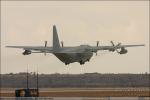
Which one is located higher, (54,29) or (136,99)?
(54,29)

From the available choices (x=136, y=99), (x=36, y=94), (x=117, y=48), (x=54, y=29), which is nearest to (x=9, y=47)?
(x=54, y=29)

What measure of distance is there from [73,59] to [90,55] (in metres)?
6.48

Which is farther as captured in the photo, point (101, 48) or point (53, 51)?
point (101, 48)

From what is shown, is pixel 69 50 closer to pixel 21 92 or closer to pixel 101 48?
pixel 101 48

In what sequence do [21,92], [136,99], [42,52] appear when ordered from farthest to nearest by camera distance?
[42,52]
[21,92]
[136,99]

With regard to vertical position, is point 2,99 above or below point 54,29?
below

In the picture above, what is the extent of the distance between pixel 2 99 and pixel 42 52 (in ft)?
127

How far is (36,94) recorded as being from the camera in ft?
399

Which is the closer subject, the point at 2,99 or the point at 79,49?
the point at 2,99

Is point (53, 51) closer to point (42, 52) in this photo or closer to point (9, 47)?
point (42, 52)

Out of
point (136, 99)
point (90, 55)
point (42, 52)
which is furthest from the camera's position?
point (90, 55)

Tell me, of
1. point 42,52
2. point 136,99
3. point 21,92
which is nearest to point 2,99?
point 21,92

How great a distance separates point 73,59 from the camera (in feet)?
522

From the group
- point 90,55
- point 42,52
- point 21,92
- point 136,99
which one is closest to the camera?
point 136,99
